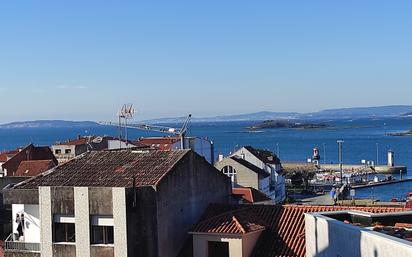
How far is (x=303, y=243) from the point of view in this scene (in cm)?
2375

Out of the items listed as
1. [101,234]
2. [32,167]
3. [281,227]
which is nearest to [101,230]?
[101,234]

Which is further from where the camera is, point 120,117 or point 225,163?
point 225,163

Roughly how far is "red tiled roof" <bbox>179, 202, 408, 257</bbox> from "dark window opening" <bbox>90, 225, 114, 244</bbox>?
305 centimetres

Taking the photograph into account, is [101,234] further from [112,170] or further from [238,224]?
[238,224]

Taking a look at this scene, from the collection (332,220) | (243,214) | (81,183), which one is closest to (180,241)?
(243,214)

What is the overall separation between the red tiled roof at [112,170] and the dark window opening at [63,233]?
5.04 ft

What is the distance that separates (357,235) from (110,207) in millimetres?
9908

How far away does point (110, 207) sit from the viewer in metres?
22.8

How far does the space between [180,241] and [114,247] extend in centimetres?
327

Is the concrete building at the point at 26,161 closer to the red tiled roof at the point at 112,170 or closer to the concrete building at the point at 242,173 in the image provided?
the concrete building at the point at 242,173

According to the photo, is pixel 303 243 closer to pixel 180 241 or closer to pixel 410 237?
pixel 180 241

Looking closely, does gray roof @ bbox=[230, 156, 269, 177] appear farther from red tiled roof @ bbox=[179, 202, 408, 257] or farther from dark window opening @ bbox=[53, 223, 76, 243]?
dark window opening @ bbox=[53, 223, 76, 243]

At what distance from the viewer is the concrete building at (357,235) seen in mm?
14118

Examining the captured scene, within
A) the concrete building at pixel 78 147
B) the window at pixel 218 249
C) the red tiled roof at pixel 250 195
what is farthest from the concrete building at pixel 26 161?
the window at pixel 218 249
